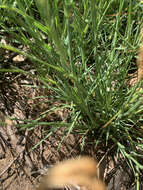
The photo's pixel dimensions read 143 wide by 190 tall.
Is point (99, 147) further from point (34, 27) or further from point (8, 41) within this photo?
point (8, 41)

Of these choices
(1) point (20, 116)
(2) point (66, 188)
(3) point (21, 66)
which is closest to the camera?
(2) point (66, 188)

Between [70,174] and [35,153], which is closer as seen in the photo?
[70,174]

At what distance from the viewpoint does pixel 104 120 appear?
912 millimetres

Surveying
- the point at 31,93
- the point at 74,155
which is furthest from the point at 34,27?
the point at 74,155

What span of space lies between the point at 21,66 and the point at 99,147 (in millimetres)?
568

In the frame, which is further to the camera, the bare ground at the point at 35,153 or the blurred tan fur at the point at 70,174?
the bare ground at the point at 35,153

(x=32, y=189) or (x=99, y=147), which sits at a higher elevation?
(x=99, y=147)

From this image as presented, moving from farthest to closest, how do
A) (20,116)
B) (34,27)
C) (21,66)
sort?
1. (21,66)
2. (20,116)
3. (34,27)

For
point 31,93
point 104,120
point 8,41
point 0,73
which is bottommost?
point 104,120

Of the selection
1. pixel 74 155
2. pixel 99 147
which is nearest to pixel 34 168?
pixel 74 155

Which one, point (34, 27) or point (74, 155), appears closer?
point (34, 27)

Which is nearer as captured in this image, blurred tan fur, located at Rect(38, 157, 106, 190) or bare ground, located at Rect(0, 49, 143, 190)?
blurred tan fur, located at Rect(38, 157, 106, 190)

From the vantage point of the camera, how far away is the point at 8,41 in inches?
47.8

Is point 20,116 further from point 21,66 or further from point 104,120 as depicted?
point 104,120
